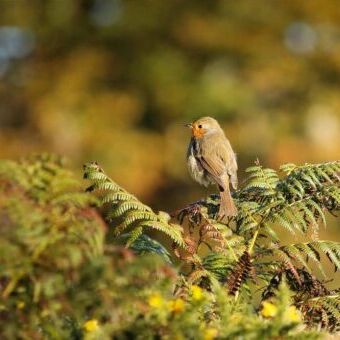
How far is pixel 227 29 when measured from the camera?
70.5ft

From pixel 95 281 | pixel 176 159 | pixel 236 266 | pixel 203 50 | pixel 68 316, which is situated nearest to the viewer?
pixel 95 281

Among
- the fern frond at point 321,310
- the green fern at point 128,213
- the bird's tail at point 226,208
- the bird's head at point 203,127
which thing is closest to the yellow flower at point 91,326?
the green fern at point 128,213

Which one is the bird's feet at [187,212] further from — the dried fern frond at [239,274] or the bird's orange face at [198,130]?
the bird's orange face at [198,130]

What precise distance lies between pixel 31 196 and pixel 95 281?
0.32m

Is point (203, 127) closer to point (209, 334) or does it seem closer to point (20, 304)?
point (209, 334)

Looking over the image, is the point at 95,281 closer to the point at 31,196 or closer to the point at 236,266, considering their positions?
the point at 31,196

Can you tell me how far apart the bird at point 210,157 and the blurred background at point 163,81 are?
36.5 ft

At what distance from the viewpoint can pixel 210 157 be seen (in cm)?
739

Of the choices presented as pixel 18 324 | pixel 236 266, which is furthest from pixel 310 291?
pixel 18 324

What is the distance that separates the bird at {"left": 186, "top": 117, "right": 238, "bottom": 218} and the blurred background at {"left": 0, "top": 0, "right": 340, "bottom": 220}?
11111mm

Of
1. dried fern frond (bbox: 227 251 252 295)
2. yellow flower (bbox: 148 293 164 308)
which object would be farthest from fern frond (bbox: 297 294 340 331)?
yellow flower (bbox: 148 293 164 308)

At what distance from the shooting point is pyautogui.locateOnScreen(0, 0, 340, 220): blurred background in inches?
778

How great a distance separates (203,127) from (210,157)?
1.56 ft

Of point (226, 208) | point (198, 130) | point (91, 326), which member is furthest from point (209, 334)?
point (198, 130)
